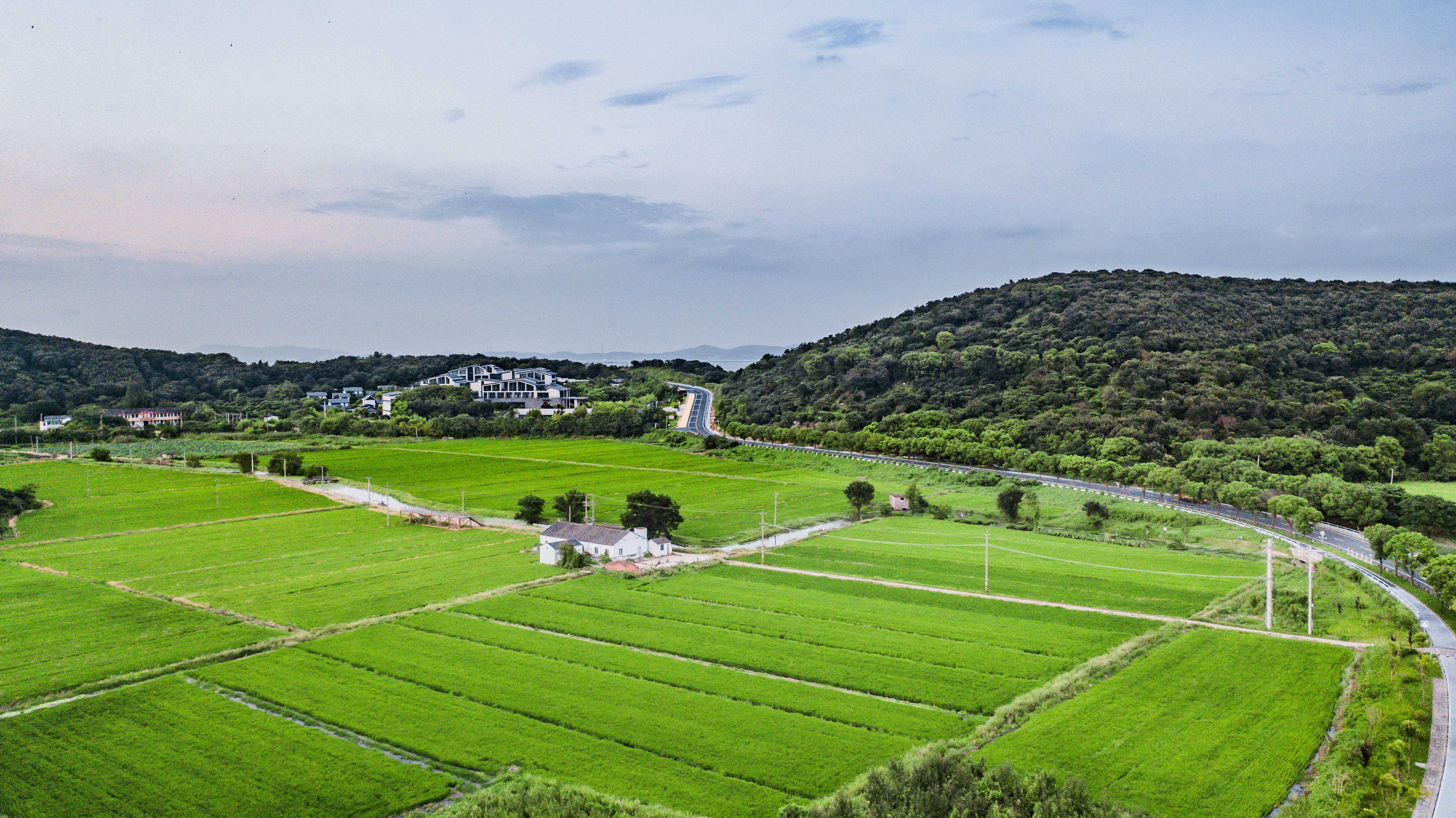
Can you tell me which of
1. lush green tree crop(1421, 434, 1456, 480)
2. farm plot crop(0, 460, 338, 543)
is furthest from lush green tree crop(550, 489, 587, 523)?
lush green tree crop(1421, 434, 1456, 480)

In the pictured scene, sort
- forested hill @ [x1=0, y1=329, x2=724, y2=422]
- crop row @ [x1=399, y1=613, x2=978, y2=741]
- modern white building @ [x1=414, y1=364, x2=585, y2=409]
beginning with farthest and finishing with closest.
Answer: modern white building @ [x1=414, y1=364, x2=585, y2=409] < forested hill @ [x1=0, y1=329, x2=724, y2=422] < crop row @ [x1=399, y1=613, x2=978, y2=741]

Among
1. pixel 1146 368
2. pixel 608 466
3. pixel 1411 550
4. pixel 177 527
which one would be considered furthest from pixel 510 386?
pixel 1411 550

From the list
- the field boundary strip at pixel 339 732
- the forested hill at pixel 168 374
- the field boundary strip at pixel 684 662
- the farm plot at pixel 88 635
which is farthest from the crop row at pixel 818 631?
the forested hill at pixel 168 374

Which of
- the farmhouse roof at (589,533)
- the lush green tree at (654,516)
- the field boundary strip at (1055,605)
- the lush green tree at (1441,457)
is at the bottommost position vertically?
the field boundary strip at (1055,605)

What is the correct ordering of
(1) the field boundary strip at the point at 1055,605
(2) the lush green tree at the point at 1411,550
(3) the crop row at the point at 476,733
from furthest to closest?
(2) the lush green tree at the point at 1411,550 < (1) the field boundary strip at the point at 1055,605 < (3) the crop row at the point at 476,733

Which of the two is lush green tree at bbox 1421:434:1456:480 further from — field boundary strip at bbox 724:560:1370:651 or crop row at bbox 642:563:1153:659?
crop row at bbox 642:563:1153:659

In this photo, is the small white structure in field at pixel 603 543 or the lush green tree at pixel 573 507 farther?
the lush green tree at pixel 573 507

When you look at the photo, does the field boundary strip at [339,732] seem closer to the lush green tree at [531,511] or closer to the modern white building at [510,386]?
the lush green tree at [531,511]
